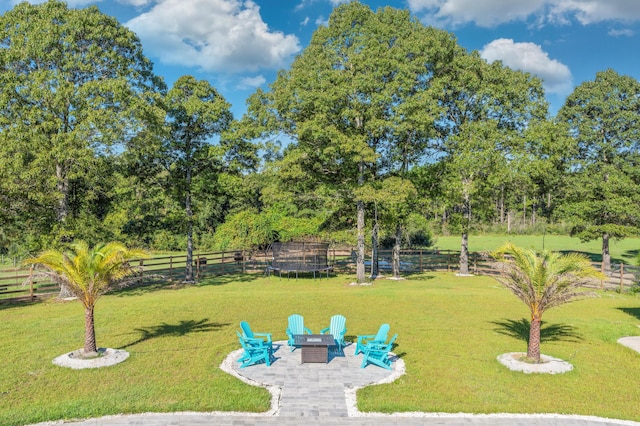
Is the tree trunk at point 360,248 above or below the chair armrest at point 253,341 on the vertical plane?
above

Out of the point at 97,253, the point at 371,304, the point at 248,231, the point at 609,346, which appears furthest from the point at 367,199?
the point at 248,231

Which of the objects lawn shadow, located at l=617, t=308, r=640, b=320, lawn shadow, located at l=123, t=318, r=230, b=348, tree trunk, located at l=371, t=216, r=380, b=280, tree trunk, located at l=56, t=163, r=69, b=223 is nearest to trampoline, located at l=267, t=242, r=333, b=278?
tree trunk, located at l=371, t=216, r=380, b=280

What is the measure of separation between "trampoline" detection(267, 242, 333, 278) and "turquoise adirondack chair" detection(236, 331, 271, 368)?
15494 mm

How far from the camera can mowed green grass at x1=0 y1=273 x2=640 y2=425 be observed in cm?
796

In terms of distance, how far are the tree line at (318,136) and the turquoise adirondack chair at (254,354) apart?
40.5ft

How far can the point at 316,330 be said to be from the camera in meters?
13.2

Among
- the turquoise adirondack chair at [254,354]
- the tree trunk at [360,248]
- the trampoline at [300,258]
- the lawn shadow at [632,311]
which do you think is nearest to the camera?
the turquoise adirondack chair at [254,354]

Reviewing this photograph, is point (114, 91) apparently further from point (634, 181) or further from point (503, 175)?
point (634, 181)

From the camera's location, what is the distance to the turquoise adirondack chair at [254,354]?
9867 millimetres

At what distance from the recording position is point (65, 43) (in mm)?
19078

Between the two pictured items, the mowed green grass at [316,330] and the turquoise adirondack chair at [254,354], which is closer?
the mowed green grass at [316,330]

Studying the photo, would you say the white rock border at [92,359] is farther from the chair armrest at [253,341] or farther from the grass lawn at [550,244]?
the grass lawn at [550,244]

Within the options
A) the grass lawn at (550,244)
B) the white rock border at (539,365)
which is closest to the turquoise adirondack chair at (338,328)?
the white rock border at (539,365)

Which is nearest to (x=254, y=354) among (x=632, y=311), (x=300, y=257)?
(x=632, y=311)
